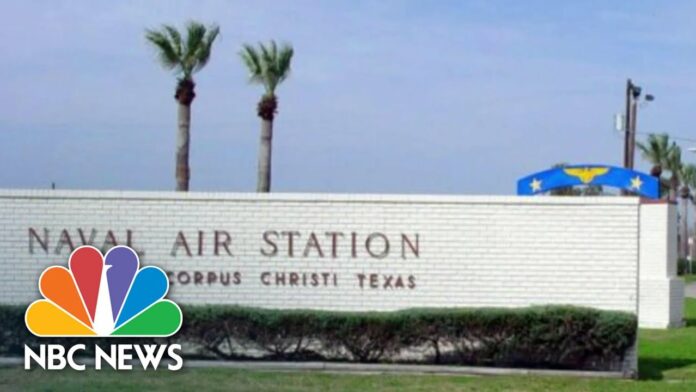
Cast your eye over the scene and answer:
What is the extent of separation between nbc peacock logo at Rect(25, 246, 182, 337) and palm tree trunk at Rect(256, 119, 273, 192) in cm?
2077

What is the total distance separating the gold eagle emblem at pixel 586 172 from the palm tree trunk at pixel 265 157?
44.3 feet

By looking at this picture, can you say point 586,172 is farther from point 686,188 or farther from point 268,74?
point 686,188

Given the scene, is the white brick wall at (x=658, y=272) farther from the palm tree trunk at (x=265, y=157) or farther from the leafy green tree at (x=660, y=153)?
the leafy green tree at (x=660, y=153)

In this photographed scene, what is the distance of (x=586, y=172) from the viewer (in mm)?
27594

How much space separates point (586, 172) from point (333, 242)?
9.29 meters

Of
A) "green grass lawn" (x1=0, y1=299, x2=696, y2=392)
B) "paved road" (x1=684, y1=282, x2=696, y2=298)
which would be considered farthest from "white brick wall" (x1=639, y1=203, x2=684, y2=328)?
"paved road" (x1=684, y1=282, x2=696, y2=298)

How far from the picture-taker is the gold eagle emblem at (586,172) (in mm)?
27281

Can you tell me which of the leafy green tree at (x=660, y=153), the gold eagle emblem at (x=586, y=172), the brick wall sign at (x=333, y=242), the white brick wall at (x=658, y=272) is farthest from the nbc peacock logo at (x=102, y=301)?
the leafy green tree at (x=660, y=153)

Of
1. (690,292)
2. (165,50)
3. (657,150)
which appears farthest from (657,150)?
(165,50)

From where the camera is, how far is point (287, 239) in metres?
20.0

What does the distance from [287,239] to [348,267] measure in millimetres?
1016

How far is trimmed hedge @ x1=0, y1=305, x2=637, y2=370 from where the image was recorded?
1888cm

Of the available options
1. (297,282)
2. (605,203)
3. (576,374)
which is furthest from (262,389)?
(605,203)

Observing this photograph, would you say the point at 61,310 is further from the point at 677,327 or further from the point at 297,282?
the point at 677,327
